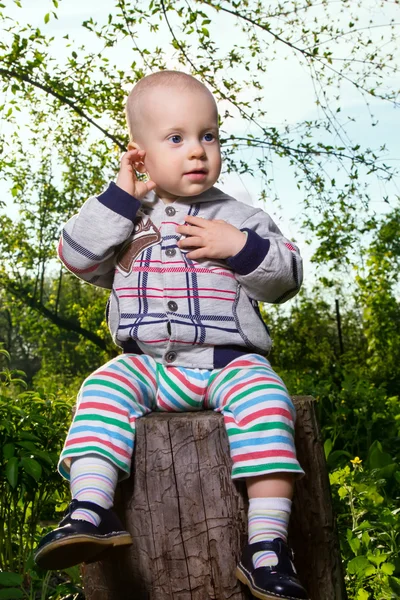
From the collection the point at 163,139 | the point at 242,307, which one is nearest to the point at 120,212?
the point at 163,139

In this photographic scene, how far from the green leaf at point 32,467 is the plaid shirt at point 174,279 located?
2.22 feet

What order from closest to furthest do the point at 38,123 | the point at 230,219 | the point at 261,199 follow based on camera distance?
1. the point at 230,219
2. the point at 261,199
3. the point at 38,123

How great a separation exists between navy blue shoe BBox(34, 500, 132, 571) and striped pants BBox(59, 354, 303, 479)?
0.16 meters

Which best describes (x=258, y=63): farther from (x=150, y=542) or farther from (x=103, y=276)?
(x=150, y=542)

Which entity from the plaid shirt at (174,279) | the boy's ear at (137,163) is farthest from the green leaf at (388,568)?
the boy's ear at (137,163)

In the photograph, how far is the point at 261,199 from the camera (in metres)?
5.61

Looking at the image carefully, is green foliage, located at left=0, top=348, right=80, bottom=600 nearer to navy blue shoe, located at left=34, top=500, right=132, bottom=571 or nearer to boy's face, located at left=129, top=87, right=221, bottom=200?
navy blue shoe, located at left=34, top=500, right=132, bottom=571

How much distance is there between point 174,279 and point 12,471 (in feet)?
3.33

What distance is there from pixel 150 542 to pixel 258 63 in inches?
162

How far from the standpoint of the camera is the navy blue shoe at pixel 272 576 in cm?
196

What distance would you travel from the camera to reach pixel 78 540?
196 cm

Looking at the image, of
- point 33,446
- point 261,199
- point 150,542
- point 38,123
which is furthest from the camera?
point 38,123

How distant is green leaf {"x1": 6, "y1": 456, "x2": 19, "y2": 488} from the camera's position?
2736 millimetres

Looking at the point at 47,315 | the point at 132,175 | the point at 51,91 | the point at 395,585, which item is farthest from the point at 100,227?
the point at 47,315
